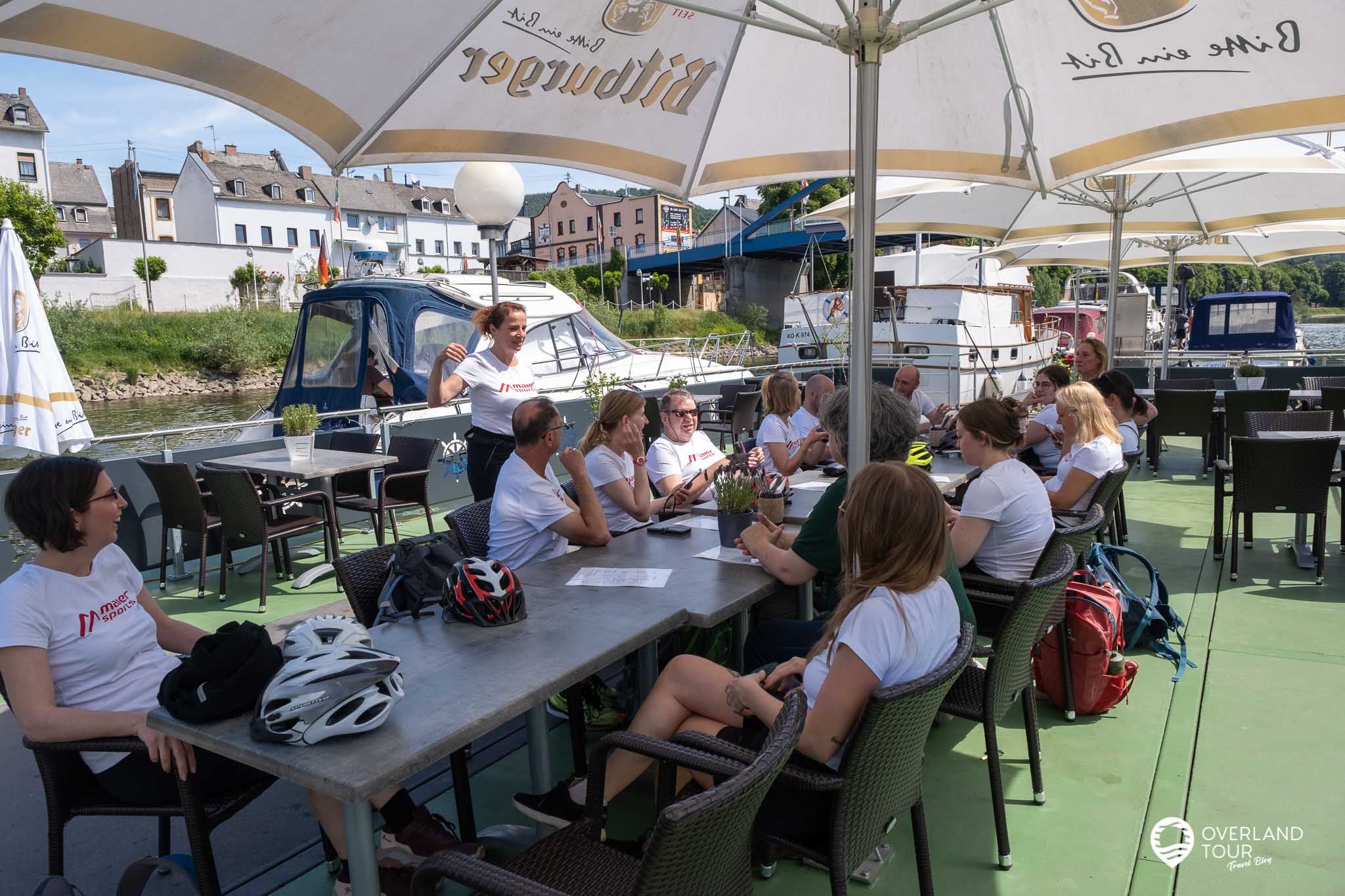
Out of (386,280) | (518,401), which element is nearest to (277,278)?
(386,280)

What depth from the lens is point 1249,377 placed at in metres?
10.1

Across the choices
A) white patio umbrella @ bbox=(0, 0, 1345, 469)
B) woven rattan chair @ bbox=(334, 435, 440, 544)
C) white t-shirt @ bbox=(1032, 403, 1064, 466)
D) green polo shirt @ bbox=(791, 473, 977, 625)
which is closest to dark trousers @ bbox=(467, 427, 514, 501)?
woven rattan chair @ bbox=(334, 435, 440, 544)

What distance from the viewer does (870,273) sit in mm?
3057

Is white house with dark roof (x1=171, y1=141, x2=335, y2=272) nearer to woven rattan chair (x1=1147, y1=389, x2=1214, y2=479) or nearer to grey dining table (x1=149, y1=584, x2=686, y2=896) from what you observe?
woven rattan chair (x1=1147, y1=389, x2=1214, y2=479)

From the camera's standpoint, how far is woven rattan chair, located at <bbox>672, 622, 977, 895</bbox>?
1812 mm

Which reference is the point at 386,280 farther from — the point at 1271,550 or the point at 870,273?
the point at 1271,550

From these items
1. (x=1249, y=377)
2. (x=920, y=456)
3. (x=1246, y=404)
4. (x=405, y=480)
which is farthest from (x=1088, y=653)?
(x=1249, y=377)

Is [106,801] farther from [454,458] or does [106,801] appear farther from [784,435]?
[454,458]

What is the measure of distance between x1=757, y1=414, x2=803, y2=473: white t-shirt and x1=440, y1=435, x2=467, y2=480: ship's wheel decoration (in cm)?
376

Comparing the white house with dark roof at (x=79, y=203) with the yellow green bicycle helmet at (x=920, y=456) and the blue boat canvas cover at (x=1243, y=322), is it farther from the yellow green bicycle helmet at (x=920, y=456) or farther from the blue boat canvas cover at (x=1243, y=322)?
the yellow green bicycle helmet at (x=920, y=456)

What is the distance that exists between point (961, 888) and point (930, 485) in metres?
1.28

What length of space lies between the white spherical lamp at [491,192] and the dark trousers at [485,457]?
246 centimetres

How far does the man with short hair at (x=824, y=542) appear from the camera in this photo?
2.80 metres

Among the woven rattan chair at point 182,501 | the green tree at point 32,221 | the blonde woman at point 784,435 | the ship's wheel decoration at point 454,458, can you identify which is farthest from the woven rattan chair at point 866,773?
the green tree at point 32,221
